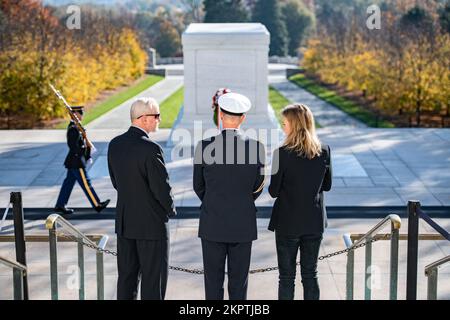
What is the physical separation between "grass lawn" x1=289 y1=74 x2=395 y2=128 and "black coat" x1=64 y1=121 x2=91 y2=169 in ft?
33.8

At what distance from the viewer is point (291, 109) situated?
5.05m

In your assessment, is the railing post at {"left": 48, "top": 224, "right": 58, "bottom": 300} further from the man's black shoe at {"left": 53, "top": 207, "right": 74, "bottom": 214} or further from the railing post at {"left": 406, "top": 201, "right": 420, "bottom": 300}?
the man's black shoe at {"left": 53, "top": 207, "right": 74, "bottom": 214}

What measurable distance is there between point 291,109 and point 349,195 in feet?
18.0

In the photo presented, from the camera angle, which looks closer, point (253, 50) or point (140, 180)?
point (140, 180)

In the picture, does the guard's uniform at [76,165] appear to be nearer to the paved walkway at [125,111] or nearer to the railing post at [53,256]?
the railing post at [53,256]

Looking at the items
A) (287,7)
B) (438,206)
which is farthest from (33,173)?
(287,7)

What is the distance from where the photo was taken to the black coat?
29.9ft

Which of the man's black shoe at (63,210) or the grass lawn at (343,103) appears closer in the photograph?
the man's black shoe at (63,210)

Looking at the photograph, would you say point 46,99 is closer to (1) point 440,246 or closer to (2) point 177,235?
(2) point 177,235

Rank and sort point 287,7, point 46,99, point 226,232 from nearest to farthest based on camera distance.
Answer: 1. point 226,232
2. point 46,99
3. point 287,7

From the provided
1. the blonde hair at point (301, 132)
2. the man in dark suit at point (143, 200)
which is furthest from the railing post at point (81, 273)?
the blonde hair at point (301, 132)

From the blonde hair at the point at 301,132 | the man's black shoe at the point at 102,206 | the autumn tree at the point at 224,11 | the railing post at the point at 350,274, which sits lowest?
the man's black shoe at the point at 102,206

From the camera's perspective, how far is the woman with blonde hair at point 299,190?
5051mm

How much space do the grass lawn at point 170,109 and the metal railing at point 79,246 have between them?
37.7ft
